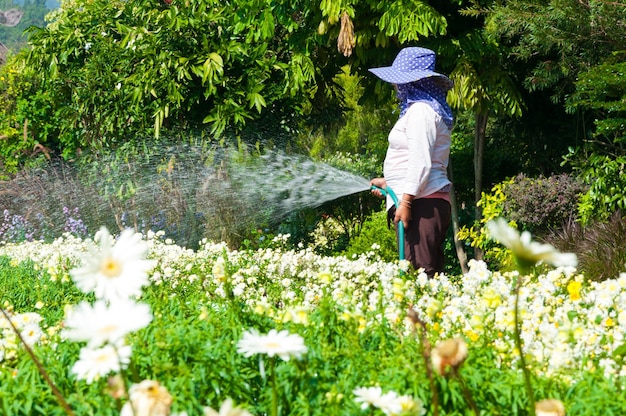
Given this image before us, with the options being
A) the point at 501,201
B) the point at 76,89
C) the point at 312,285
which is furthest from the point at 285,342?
the point at 76,89

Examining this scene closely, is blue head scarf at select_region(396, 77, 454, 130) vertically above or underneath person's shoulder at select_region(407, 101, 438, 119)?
above

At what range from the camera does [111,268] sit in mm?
1526

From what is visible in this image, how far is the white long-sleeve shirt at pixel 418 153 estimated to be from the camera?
4.05m

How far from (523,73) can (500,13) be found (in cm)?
138

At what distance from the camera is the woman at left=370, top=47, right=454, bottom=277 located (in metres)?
4.07

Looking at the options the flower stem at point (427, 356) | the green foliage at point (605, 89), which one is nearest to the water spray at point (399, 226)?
the green foliage at point (605, 89)

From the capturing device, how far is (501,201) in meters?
6.54

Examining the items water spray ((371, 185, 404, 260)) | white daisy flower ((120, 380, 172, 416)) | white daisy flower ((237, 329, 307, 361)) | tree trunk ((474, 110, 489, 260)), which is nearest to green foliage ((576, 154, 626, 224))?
tree trunk ((474, 110, 489, 260))

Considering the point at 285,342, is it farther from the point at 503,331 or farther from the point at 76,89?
the point at 76,89

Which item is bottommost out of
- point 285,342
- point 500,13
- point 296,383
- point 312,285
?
point 312,285

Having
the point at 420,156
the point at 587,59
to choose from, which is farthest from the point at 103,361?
the point at 587,59

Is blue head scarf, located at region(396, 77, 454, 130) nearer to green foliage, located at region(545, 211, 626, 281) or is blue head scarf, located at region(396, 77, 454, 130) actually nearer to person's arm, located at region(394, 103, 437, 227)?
person's arm, located at region(394, 103, 437, 227)

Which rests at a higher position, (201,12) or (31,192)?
(201,12)

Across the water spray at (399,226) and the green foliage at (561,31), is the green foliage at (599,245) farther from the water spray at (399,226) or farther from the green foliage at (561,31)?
the water spray at (399,226)
